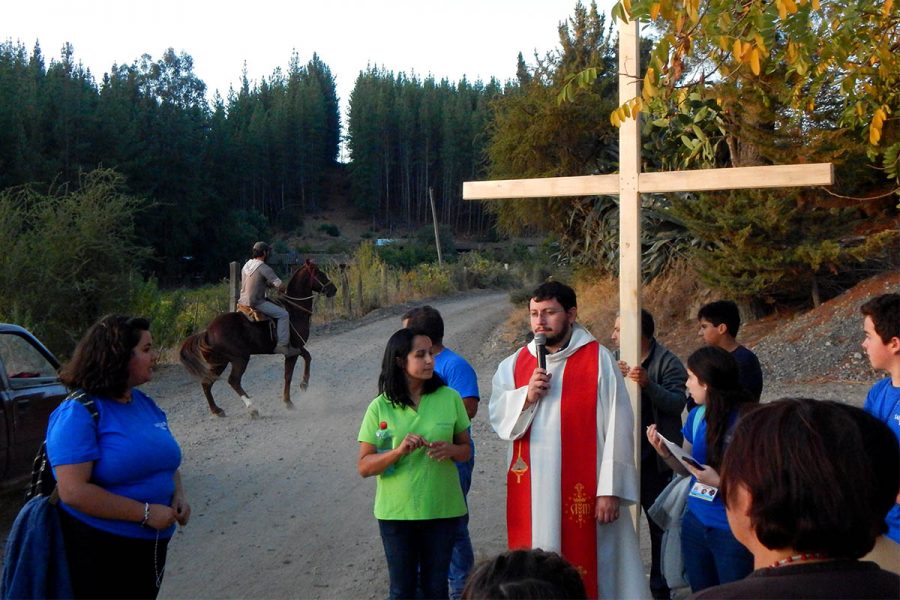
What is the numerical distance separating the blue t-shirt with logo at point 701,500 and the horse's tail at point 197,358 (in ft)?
30.3

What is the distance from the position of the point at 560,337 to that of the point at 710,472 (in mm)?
963

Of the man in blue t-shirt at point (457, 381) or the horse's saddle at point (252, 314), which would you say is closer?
the man in blue t-shirt at point (457, 381)

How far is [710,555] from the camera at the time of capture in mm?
3926

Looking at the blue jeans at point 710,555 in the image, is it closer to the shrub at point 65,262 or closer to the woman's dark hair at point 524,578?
the woman's dark hair at point 524,578

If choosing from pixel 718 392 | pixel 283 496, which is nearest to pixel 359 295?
pixel 283 496

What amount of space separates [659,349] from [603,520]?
1.42m

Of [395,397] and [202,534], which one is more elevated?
[395,397]

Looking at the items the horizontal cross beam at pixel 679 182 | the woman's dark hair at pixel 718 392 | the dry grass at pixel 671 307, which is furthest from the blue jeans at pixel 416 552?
the dry grass at pixel 671 307

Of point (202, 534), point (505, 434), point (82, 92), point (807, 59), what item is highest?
A: point (82, 92)

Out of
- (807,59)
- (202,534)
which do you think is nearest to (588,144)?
(807,59)

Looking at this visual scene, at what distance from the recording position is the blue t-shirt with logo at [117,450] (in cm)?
343

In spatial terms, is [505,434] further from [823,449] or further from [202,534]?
[202,534]

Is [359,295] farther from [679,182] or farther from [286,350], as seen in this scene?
[679,182]

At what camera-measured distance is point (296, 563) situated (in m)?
6.22
